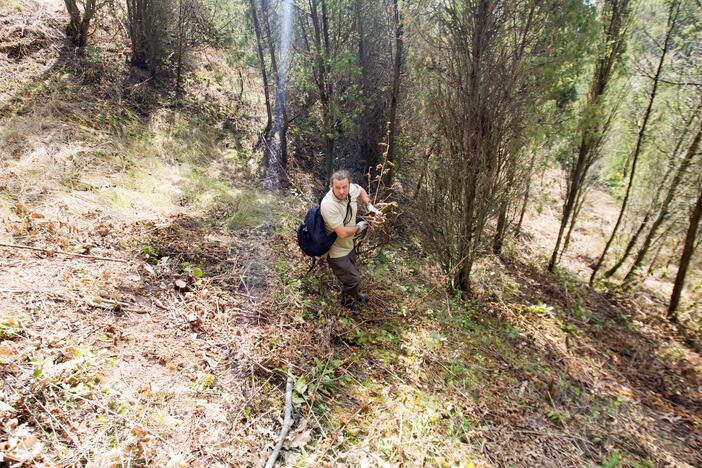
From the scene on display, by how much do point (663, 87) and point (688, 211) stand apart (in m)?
2.69

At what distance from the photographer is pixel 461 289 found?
18.9ft

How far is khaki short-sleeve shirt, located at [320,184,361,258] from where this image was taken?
3.75 m

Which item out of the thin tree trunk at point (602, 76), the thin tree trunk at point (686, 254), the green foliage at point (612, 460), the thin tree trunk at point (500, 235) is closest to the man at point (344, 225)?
the green foliage at point (612, 460)

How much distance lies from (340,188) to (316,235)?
0.57m

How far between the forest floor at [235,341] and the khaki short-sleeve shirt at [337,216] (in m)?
0.75

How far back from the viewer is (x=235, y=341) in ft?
10.9

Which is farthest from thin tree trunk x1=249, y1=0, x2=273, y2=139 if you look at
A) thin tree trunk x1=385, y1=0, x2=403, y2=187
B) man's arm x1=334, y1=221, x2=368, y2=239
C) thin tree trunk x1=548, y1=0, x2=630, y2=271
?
thin tree trunk x1=548, y1=0, x2=630, y2=271

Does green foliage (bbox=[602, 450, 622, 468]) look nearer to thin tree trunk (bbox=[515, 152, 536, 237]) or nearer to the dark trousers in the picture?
the dark trousers

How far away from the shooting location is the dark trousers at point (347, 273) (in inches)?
161

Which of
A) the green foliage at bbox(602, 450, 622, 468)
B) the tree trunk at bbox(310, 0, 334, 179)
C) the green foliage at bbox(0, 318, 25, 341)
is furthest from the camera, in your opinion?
the tree trunk at bbox(310, 0, 334, 179)

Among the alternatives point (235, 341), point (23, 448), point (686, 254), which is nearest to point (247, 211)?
point (235, 341)

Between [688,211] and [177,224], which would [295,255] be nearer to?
[177,224]

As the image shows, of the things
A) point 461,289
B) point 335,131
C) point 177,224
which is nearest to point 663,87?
point 461,289

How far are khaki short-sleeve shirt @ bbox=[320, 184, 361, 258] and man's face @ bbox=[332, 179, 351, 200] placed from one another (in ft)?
0.22
